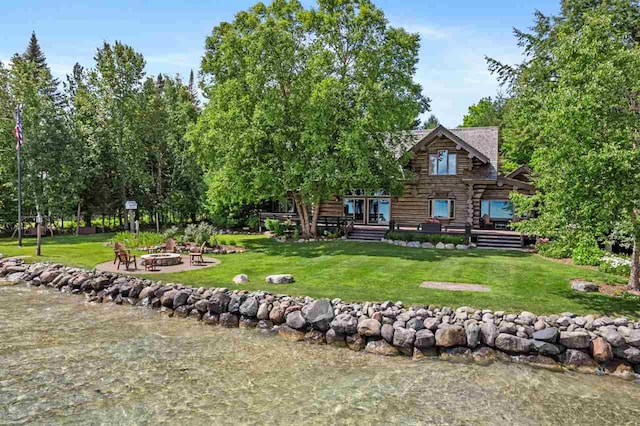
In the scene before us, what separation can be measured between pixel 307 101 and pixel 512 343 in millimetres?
16682

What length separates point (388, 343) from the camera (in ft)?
33.3

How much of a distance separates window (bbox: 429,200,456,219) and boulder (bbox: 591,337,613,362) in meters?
19.3

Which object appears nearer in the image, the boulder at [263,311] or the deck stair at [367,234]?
the boulder at [263,311]

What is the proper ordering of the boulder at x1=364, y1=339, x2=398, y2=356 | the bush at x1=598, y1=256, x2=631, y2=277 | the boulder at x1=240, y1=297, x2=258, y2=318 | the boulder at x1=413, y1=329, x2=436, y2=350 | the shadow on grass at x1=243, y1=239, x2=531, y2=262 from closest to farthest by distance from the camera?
the boulder at x1=413, y1=329, x2=436, y2=350 → the boulder at x1=364, y1=339, x2=398, y2=356 → the boulder at x1=240, y1=297, x2=258, y2=318 → the bush at x1=598, y1=256, x2=631, y2=277 → the shadow on grass at x1=243, y1=239, x2=531, y2=262

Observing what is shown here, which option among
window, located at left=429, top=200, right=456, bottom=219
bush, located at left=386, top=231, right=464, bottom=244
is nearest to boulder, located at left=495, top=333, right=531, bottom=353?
bush, located at left=386, top=231, right=464, bottom=244

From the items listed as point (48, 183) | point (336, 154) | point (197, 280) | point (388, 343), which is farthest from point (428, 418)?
point (48, 183)

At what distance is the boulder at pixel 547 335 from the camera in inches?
369

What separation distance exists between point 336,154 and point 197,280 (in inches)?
429

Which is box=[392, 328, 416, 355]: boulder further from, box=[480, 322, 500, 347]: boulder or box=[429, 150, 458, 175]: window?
box=[429, 150, 458, 175]: window

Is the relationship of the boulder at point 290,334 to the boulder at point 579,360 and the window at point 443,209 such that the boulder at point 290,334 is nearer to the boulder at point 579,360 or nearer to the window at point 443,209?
the boulder at point 579,360

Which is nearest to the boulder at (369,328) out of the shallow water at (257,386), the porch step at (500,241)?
the shallow water at (257,386)

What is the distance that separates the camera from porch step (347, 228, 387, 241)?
25980mm

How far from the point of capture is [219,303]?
12.2 metres

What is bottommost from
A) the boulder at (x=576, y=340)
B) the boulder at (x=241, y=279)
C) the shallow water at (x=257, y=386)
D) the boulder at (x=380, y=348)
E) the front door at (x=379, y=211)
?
the shallow water at (x=257, y=386)
